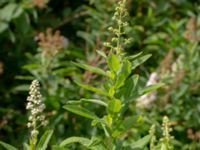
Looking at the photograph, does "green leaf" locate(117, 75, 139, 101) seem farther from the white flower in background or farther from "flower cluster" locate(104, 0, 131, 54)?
the white flower in background

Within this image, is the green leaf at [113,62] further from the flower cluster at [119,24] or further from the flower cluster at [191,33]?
the flower cluster at [191,33]

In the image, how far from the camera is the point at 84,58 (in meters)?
3.53

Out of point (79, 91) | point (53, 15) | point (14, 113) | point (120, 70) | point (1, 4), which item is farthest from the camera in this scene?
point (53, 15)

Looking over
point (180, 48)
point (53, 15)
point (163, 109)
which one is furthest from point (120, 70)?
point (53, 15)

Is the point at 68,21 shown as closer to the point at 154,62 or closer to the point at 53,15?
the point at 53,15

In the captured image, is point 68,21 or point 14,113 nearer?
point 14,113

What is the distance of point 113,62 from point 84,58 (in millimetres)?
1912

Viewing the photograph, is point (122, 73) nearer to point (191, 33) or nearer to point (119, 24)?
point (119, 24)

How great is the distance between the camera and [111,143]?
165cm

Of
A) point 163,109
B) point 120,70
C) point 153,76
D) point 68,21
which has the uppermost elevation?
point 120,70

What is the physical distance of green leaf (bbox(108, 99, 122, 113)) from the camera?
62.8 inches

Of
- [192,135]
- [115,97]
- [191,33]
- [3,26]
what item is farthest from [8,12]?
[115,97]

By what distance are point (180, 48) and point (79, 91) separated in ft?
2.81

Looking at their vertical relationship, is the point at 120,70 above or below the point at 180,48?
above
